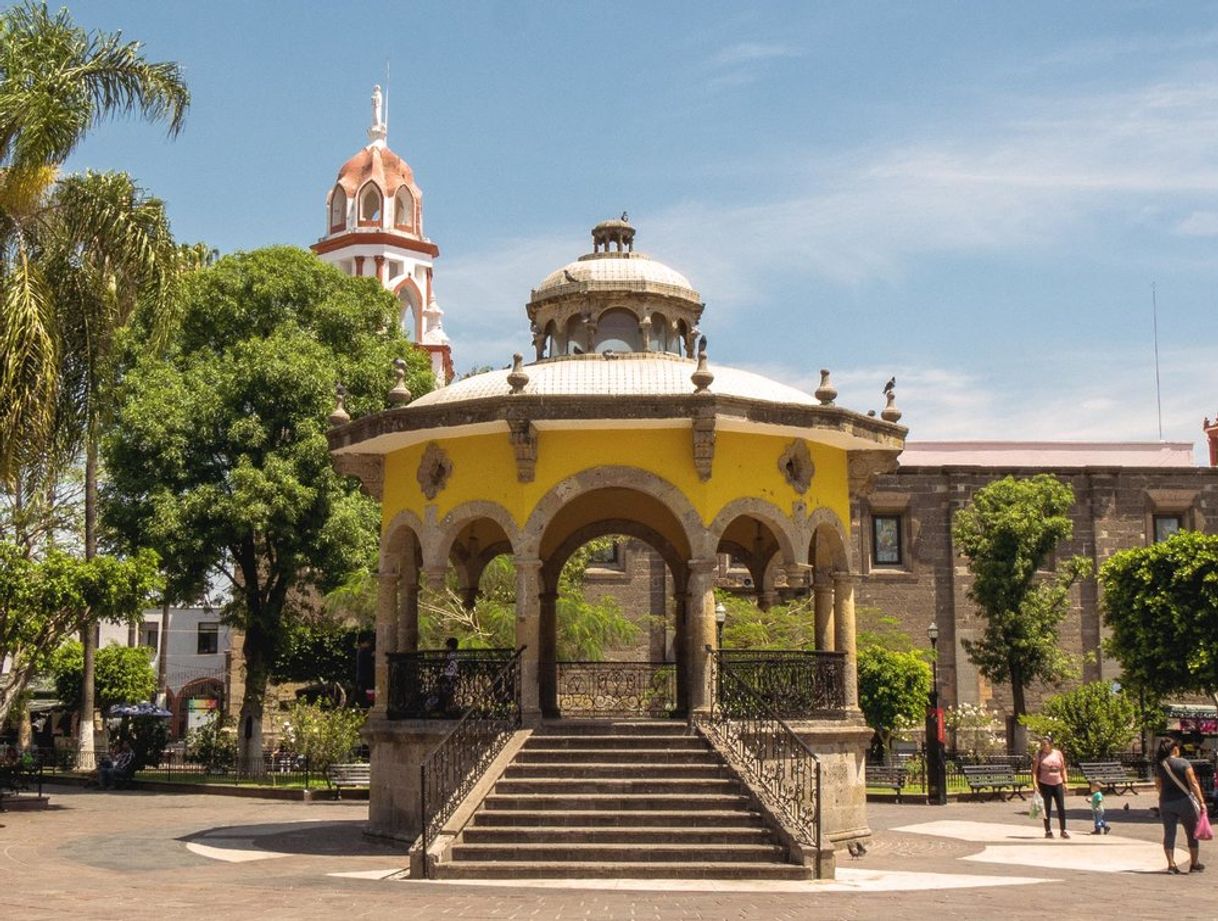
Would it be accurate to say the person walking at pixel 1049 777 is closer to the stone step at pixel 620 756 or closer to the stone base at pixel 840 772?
the stone base at pixel 840 772

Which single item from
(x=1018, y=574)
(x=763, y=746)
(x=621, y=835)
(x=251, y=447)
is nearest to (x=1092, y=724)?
(x=1018, y=574)

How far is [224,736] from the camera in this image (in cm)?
3522

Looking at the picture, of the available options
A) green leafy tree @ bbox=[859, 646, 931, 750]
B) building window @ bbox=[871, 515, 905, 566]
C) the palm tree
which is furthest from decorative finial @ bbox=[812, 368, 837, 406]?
building window @ bbox=[871, 515, 905, 566]

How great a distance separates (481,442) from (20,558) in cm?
1024

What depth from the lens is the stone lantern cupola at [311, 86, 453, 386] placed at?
58125mm

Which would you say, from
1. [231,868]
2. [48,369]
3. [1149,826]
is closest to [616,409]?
[231,868]

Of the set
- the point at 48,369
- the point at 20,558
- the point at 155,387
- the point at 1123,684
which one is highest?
the point at 155,387

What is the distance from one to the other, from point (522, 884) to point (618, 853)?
3.68 ft

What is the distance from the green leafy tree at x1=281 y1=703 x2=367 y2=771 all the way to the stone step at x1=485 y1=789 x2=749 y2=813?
15279 millimetres

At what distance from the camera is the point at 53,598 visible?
2267cm

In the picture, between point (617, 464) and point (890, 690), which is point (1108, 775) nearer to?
point (890, 690)

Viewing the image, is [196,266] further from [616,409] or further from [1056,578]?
[1056,578]

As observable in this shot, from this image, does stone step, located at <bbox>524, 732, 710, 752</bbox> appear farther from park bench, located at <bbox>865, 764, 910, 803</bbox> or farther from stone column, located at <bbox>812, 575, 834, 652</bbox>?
park bench, located at <bbox>865, 764, 910, 803</bbox>

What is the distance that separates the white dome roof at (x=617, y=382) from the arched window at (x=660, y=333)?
0.39 metres
